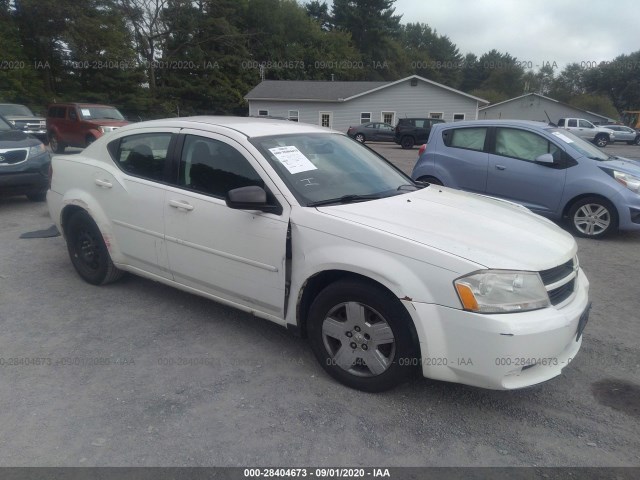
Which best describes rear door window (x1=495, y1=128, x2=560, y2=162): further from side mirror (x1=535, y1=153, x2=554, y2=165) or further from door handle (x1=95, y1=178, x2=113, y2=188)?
door handle (x1=95, y1=178, x2=113, y2=188)

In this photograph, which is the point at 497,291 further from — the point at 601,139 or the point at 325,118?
the point at 325,118

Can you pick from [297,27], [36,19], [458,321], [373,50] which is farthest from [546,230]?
[373,50]

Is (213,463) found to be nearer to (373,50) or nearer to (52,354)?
(52,354)

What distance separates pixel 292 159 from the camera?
12.2ft

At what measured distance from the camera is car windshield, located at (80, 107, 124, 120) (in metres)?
16.7

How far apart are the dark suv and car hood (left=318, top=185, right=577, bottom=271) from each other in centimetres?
2607

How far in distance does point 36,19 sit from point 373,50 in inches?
1570

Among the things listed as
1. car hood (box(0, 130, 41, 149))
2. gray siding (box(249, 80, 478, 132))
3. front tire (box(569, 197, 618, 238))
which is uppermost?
gray siding (box(249, 80, 478, 132))

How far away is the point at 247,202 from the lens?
3.31m

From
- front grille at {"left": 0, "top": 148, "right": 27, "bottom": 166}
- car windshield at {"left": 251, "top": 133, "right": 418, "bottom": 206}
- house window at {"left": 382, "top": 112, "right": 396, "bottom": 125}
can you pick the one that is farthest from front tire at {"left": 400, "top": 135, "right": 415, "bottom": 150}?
car windshield at {"left": 251, "top": 133, "right": 418, "bottom": 206}

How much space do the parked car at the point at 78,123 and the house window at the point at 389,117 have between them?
2494 centimetres

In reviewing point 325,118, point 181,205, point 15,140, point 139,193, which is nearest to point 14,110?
point 15,140

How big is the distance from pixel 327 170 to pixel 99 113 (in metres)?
15.5

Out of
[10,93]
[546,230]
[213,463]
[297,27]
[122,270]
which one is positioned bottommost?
[213,463]
